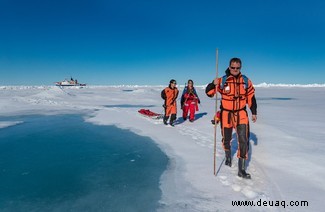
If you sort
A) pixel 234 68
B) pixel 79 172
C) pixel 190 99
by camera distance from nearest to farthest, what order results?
pixel 234 68 → pixel 79 172 → pixel 190 99

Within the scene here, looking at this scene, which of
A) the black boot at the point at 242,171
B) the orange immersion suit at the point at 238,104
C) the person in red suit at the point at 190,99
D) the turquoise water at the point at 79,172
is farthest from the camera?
the person in red suit at the point at 190,99

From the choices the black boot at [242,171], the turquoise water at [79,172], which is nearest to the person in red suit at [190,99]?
the turquoise water at [79,172]

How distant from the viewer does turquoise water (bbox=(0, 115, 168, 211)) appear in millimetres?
3471

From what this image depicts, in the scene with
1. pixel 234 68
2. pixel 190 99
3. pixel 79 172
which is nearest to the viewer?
pixel 234 68

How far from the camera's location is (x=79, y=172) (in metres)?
4.64

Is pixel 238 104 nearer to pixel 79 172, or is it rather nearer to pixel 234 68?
pixel 234 68

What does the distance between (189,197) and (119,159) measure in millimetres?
2277

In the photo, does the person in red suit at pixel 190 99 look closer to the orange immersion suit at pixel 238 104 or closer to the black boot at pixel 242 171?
the orange immersion suit at pixel 238 104

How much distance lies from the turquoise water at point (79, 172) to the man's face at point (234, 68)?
2.19 m

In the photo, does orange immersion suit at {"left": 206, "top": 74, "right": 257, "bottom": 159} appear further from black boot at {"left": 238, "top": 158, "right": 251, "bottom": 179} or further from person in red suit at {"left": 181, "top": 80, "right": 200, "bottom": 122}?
person in red suit at {"left": 181, "top": 80, "right": 200, "bottom": 122}

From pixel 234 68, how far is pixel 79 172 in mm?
3262


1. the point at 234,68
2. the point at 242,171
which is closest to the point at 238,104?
the point at 234,68

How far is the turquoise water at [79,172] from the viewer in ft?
11.4

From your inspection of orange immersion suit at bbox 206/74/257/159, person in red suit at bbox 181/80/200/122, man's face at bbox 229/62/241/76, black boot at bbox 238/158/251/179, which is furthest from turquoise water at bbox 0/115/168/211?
person in red suit at bbox 181/80/200/122
